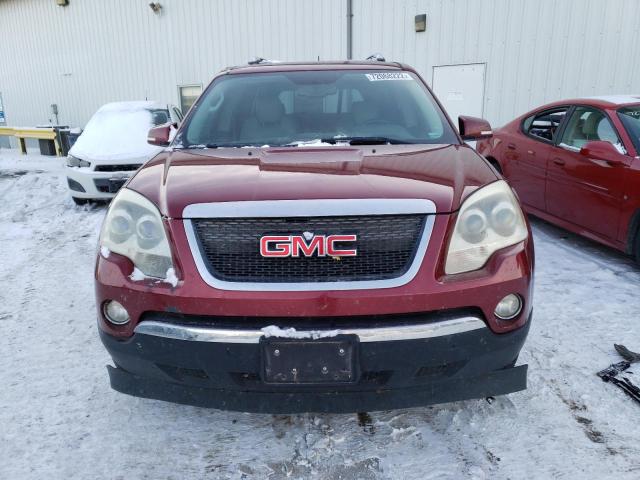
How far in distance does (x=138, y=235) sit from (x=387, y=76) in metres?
2.09

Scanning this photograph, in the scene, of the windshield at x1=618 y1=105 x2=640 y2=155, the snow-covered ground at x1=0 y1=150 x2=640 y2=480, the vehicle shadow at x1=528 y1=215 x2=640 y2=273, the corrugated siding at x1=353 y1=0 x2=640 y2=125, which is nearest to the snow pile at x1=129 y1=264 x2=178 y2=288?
the snow-covered ground at x1=0 y1=150 x2=640 y2=480

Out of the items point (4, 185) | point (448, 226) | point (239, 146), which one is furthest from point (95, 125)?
point (448, 226)

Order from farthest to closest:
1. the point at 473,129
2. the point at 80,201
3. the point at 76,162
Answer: the point at 80,201 → the point at 76,162 → the point at 473,129

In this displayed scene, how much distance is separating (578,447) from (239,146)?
2.21 metres

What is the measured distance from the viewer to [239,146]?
9.12 feet

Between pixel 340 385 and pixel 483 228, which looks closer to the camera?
pixel 340 385

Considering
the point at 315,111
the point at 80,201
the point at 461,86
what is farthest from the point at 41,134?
the point at 315,111

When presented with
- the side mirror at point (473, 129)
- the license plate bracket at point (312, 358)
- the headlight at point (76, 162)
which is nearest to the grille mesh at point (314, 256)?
the license plate bracket at point (312, 358)

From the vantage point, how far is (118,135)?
741cm

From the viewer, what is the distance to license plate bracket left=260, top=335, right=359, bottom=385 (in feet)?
5.82

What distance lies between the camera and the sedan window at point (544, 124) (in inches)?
200

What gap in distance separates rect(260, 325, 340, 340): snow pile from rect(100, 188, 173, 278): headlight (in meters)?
0.47

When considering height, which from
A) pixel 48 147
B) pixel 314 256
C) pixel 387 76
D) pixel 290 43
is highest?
pixel 290 43

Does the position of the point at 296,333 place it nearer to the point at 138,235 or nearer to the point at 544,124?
the point at 138,235
